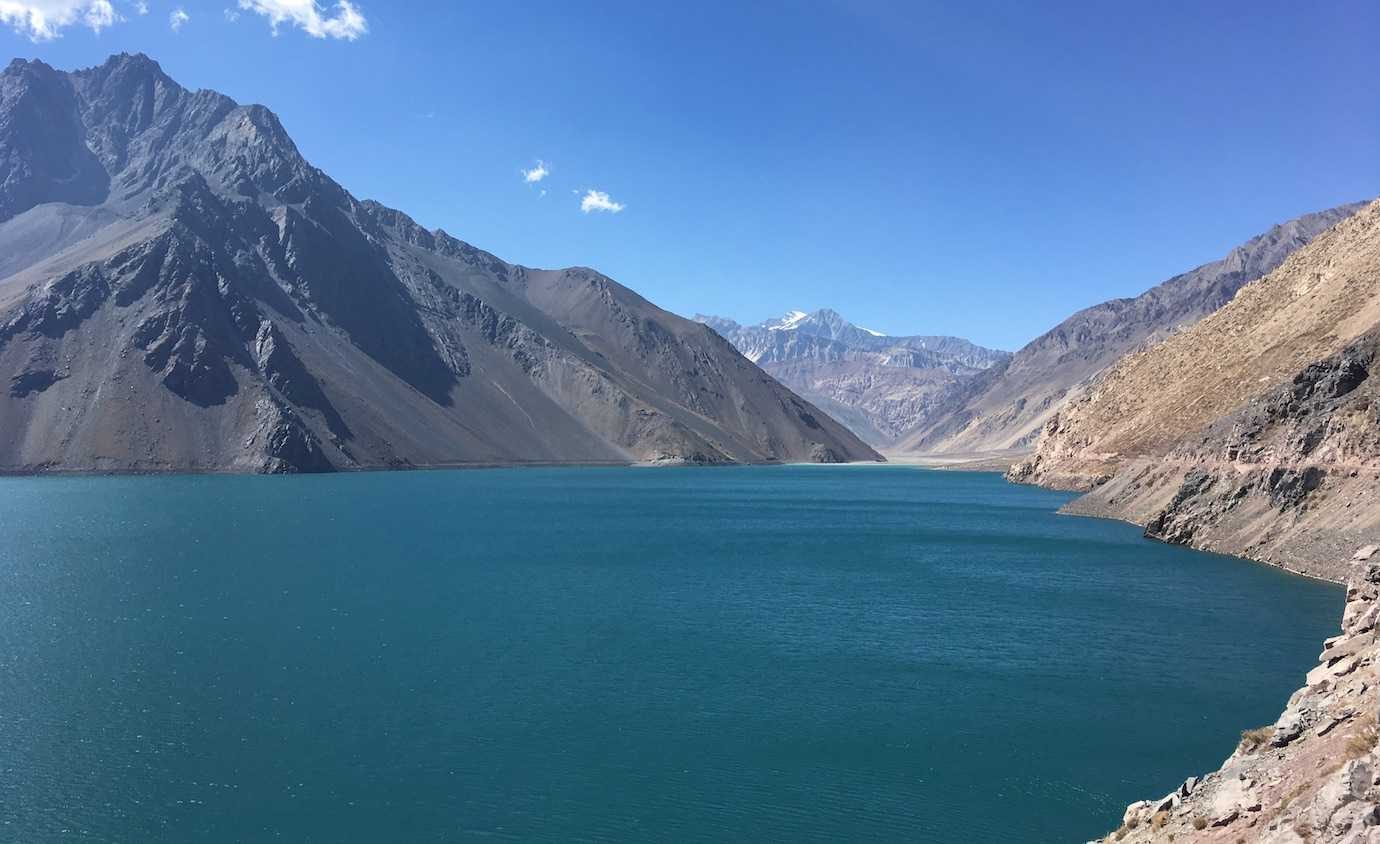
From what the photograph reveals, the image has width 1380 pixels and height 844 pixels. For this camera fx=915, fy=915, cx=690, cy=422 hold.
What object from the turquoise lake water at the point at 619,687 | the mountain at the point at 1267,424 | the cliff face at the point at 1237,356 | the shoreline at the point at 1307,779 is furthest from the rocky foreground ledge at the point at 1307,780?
the cliff face at the point at 1237,356

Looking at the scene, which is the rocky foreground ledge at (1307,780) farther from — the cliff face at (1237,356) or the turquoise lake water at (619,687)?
the cliff face at (1237,356)

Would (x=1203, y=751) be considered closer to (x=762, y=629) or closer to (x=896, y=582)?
(x=762, y=629)

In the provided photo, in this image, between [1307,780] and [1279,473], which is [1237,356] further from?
[1307,780]

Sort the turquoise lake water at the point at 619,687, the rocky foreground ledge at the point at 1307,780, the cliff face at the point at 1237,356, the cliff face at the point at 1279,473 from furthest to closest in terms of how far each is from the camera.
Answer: the cliff face at the point at 1237,356 < the turquoise lake water at the point at 619,687 < the cliff face at the point at 1279,473 < the rocky foreground ledge at the point at 1307,780

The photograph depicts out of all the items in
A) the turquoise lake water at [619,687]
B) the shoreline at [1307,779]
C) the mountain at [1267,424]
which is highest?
the mountain at [1267,424]

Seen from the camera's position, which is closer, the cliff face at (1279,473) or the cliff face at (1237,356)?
the cliff face at (1279,473)

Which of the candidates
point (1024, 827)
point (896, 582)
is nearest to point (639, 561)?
point (896, 582)
